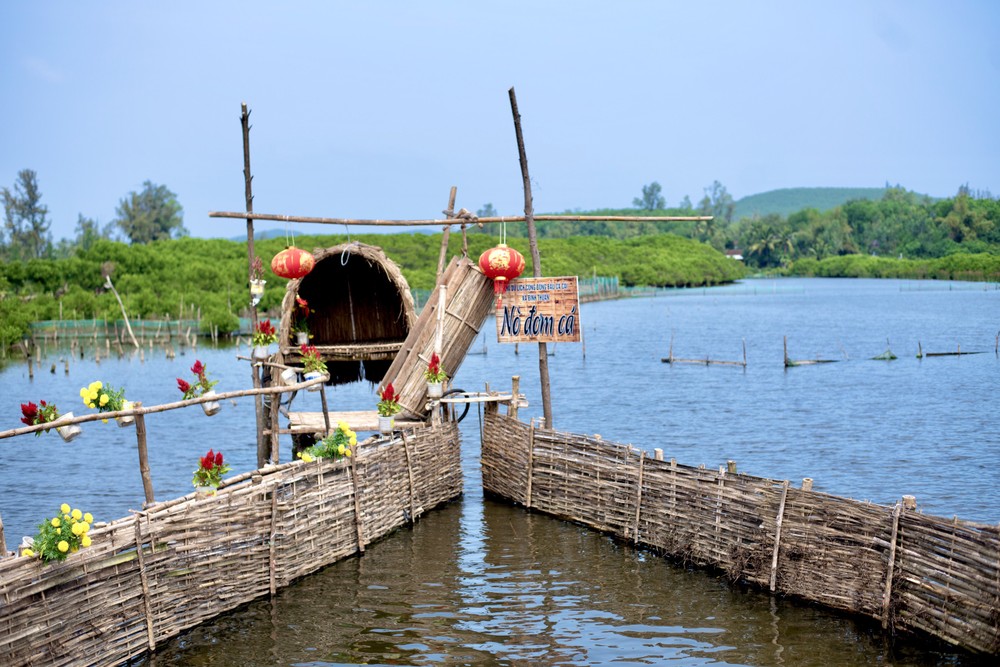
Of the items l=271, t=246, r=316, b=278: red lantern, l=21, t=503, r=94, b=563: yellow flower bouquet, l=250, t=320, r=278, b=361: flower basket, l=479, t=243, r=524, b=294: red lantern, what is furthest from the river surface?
l=271, t=246, r=316, b=278: red lantern

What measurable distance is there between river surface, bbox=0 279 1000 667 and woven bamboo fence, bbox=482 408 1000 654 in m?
0.28

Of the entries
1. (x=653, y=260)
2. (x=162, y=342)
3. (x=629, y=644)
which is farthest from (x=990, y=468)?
(x=653, y=260)

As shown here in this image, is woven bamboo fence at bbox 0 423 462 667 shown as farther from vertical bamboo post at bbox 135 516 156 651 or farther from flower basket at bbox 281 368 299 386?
flower basket at bbox 281 368 299 386

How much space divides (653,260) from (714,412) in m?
94.2

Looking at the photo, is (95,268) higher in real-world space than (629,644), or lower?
higher

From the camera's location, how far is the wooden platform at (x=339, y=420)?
15.4 metres

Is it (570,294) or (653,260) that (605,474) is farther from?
(653,260)

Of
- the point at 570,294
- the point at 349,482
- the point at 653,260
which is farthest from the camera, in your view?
the point at 653,260

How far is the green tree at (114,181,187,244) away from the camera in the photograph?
114375 millimetres

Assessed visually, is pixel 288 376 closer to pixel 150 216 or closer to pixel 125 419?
pixel 125 419

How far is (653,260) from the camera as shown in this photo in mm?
122938

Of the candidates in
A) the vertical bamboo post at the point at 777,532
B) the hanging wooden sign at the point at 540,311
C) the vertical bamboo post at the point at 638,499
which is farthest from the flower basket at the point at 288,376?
the vertical bamboo post at the point at 777,532

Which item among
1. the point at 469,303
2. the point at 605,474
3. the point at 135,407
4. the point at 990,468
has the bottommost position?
the point at 990,468

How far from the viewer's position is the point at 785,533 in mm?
10484
